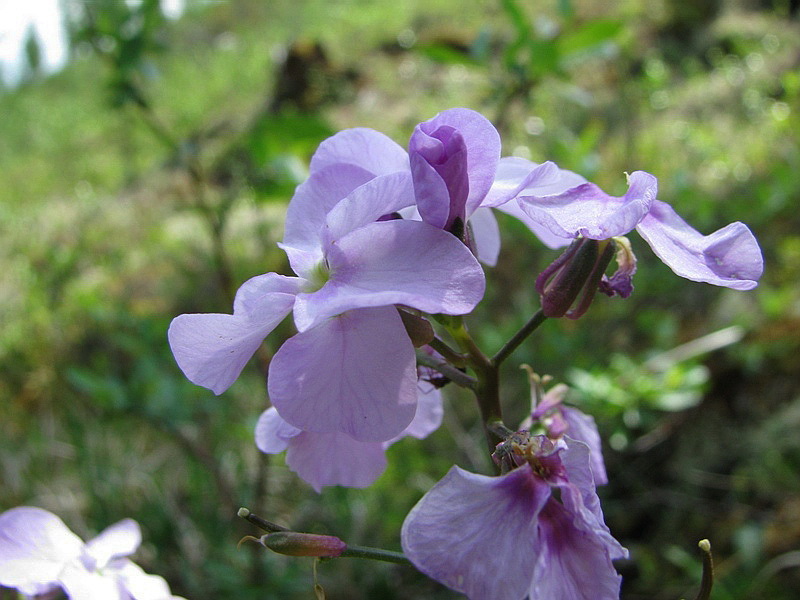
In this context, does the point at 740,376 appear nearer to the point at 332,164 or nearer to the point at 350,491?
the point at 350,491

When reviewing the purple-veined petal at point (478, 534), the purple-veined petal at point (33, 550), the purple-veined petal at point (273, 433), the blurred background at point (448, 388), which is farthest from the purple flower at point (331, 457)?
the blurred background at point (448, 388)

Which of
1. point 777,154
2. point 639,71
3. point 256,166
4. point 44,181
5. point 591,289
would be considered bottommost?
point 44,181

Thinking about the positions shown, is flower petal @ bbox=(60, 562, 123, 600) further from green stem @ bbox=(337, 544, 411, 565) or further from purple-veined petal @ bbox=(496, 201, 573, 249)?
purple-veined petal @ bbox=(496, 201, 573, 249)

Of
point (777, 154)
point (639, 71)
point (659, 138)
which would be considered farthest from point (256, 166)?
point (639, 71)

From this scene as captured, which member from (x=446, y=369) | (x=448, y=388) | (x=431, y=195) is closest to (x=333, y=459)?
(x=446, y=369)

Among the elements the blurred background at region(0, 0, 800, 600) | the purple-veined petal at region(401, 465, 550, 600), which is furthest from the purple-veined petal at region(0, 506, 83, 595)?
the blurred background at region(0, 0, 800, 600)

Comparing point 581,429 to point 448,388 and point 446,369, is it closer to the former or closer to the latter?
point 446,369

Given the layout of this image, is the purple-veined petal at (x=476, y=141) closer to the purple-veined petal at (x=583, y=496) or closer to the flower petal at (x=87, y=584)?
the purple-veined petal at (x=583, y=496)
